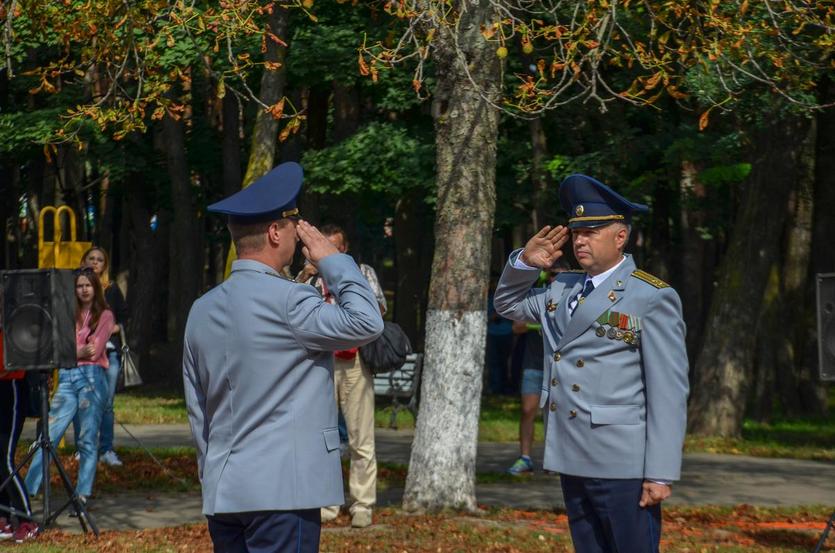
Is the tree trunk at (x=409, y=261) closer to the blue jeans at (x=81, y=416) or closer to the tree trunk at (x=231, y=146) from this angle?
the tree trunk at (x=231, y=146)

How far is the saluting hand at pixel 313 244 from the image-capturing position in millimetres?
5141

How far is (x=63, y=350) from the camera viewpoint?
33.4ft

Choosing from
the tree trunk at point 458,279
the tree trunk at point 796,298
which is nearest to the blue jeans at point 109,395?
the tree trunk at point 458,279

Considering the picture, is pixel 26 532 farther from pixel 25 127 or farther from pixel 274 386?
pixel 25 127

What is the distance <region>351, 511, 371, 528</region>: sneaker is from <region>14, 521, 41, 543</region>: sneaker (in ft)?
7.25

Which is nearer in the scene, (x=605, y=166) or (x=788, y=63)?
(x=788, y=63)

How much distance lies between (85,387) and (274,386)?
23.2ft

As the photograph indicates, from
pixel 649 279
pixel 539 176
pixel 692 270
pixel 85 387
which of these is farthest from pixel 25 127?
pixel 649 279

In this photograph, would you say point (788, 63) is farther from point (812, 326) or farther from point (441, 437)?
point (812, 326)

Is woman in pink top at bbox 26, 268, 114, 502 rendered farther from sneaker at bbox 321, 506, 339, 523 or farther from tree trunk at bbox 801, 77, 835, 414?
tree trunk at bbox 801, 77, 835, 414

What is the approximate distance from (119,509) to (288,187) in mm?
7573

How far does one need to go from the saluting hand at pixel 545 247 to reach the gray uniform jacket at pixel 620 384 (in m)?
0.22

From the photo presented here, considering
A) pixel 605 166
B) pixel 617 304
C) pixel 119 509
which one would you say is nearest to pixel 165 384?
pixel 605 166

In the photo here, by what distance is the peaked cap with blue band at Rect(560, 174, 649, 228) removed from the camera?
589cm
